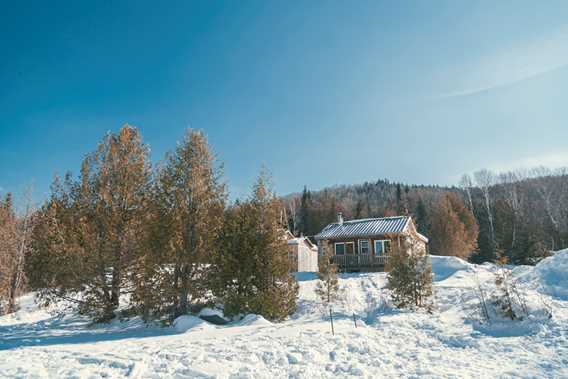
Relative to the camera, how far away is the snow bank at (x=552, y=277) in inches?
469

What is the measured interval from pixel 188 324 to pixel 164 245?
287 centimetres

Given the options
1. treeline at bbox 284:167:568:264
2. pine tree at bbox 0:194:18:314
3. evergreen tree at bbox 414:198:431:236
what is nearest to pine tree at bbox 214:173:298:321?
pine tree at bbox 0:194:18:314

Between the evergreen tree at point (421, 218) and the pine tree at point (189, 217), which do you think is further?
the evergreen tree at point (421, 218)

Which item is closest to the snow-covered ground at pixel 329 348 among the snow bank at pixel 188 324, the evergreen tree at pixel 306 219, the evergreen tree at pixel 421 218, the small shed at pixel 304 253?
the snow bank at pixel 188 324

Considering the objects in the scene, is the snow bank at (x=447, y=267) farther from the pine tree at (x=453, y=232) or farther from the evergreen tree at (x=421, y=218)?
the evergreen tree at (x=421, y=218)

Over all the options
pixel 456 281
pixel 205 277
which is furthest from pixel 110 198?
pixel 456 281

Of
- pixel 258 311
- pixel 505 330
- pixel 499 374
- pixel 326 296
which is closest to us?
pixel 499 374

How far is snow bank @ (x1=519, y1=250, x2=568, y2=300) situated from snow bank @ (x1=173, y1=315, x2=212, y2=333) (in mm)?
12193

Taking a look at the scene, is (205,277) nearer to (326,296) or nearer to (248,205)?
(248,205)

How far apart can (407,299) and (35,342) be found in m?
12.4

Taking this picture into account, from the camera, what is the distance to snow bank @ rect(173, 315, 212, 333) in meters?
10.5

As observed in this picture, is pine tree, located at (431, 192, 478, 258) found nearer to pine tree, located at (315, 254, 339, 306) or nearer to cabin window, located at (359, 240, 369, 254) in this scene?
cabin window, located at (359, 240, 369, 254)

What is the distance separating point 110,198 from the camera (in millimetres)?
13688

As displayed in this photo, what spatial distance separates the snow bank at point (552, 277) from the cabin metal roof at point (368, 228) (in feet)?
33.2
